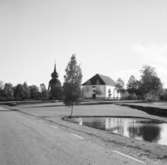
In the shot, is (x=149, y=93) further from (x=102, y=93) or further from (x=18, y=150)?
(x=18, y=150)

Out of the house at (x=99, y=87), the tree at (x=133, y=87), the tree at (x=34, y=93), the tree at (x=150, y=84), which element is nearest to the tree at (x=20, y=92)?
the tree at (x=34, y=93)

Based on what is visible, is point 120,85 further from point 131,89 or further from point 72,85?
point 72,85

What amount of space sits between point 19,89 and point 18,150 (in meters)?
93.0

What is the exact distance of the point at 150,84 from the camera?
3206 inches

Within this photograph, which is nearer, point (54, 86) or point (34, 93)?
point (54, 86)

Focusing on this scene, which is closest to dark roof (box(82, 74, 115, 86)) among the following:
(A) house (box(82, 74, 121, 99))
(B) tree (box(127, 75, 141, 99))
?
(A) house (box(82, 74, 121, 99))

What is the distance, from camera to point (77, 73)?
1053 inches

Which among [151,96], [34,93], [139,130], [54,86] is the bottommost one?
[139,130]

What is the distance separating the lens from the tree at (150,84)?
80.8 m

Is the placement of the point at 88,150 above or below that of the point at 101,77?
below

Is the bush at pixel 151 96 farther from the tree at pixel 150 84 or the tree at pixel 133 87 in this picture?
the tree at pixel 133 87

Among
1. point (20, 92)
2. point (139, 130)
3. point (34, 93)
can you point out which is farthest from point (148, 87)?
point (139, 130)

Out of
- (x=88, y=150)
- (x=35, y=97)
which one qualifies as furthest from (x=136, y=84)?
(x=88, y=150)

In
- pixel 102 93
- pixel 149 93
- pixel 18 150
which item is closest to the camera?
pixel 18 150
